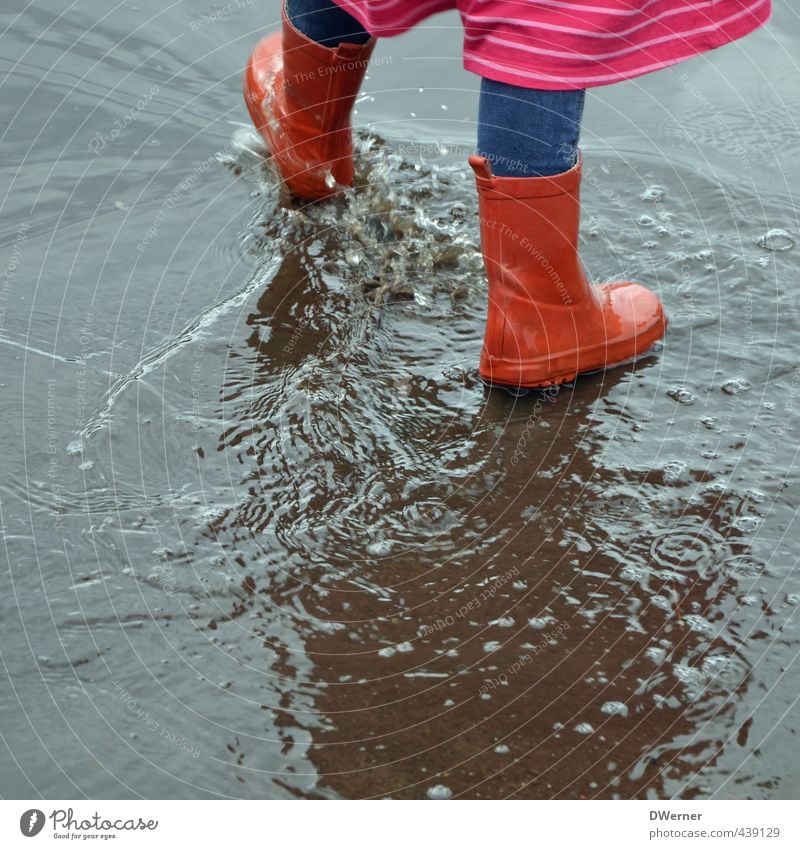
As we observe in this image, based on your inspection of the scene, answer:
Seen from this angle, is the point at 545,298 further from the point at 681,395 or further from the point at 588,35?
the point at 588,35

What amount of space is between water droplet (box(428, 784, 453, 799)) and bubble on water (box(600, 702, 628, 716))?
25 cm

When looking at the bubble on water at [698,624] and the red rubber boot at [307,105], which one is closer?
the bubble on water at [698,624]

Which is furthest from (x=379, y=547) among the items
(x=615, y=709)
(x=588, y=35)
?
(x=588, y=35)

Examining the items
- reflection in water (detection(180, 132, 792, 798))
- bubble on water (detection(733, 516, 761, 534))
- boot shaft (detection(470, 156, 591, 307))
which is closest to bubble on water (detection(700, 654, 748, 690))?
reflection in water (detection(180, 132, 792, 798))

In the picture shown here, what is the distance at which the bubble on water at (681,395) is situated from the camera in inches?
79.4

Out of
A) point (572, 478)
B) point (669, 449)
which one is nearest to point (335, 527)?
point (572, 478)

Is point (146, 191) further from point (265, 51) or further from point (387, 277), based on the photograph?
point (387, 277)

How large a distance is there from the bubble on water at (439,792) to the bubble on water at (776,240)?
1.60 metres

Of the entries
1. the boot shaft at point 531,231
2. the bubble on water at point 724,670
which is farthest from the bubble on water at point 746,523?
the boot shaft at point 531,231

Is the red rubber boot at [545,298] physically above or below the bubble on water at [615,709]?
above

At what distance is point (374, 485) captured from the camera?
1806mm

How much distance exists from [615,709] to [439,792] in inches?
11.0

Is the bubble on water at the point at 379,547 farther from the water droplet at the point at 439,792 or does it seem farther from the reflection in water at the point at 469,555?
the water droplet at the point at 439,792

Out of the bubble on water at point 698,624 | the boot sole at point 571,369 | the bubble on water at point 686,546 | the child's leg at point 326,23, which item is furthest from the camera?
the child's leg at point 326,23
